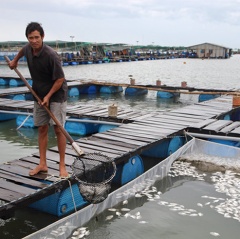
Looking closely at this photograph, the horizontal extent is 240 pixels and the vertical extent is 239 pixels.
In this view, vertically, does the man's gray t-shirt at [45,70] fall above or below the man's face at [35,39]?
below

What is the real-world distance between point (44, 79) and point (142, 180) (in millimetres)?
2875

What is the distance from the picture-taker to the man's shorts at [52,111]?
214 inches

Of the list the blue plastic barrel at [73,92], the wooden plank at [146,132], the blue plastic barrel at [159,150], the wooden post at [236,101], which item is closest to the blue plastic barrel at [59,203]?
the wooden plank at [146,132]

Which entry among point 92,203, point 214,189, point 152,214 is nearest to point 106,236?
point 92,203

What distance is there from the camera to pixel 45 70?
5.29 meters

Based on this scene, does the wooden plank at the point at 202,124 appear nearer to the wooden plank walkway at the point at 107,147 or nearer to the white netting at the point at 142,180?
the wooden plank walkway at the point at 107,147

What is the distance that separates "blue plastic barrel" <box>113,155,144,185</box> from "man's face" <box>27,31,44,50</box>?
3.38 meters

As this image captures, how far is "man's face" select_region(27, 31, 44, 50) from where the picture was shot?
4.98 meters

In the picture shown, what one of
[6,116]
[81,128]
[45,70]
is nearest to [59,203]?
[45,70]

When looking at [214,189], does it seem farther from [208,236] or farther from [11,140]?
[11,140]

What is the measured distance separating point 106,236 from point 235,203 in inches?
103

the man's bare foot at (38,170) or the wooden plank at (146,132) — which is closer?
the man's bare foot at (38,170)

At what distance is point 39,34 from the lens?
Result: 16.5 feet

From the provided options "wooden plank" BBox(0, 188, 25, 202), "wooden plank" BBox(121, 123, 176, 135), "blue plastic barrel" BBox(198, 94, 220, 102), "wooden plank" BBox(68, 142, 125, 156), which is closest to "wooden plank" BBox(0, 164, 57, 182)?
"wooden plank" BBox(0, 188, 25, 202)
